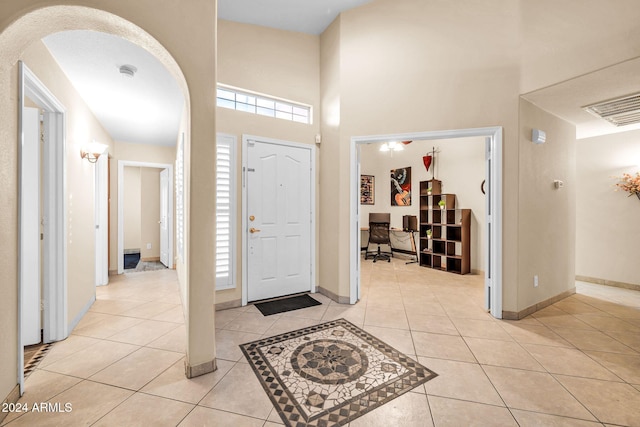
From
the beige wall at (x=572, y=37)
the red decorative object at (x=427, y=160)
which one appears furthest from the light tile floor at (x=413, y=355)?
the red decorative object at (x=427, y=160)

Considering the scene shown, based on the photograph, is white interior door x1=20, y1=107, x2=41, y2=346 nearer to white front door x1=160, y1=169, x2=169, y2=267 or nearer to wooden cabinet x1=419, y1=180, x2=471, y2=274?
white front door x1=160, y1=169, x2=169, y2=267

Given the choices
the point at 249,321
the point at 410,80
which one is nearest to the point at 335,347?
the point at 249,321

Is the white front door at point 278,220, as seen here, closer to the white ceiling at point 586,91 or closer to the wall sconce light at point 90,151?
the wall sconce light at point 90,151

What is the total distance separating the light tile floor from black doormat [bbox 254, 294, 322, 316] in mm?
115

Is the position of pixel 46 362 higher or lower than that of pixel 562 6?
lower

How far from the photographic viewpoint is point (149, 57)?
2.38 m

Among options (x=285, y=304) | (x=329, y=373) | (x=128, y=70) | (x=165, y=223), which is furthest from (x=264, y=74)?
(x=165, y=223)

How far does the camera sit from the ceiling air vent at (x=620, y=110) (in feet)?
9.30

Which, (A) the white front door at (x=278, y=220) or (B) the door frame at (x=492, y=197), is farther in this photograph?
(A) the white front door at (x=278, y=220)

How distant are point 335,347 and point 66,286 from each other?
8.29 ft

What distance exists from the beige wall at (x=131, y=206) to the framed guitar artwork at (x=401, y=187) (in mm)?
6525

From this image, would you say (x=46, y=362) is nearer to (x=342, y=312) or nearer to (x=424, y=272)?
(x=342, y=312)

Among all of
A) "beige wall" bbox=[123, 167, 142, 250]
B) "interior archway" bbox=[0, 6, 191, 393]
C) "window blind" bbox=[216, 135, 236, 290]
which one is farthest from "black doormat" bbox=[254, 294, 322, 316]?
"beige wall" bbox=[123, 167, 142, 250]

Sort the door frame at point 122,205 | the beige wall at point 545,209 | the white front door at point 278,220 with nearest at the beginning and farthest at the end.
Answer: the beige wall at point 545,209 → the white front door at point 278,220 → the door frame at point 122,205
